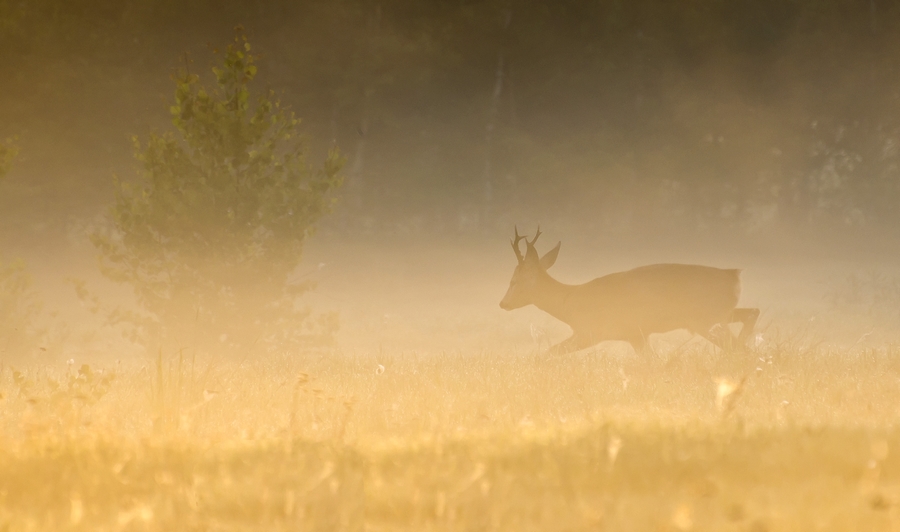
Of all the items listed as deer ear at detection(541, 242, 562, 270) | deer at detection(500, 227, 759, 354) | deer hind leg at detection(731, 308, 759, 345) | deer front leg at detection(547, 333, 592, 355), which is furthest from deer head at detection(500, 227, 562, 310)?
deer hind leg at detection(731, 308, 759, 345)

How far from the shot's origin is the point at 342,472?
3561 mm

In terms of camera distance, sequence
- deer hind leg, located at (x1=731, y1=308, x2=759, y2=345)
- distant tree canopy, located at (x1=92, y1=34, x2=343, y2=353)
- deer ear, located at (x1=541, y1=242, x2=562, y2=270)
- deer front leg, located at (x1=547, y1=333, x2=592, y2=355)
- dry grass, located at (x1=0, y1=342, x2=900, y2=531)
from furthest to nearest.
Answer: deer ear, located at (x1=541, y1=242, x2=562, y2=270)
deer hind leg, located at (x1=731, y1=308, x2=759, y2=345)
distant tree canopy, located at (x1=92, y1=34, x2=343, y2=353)
deer front leg, located at (x1=547, y1=333, x2=592, y2=355)
dry grass, located at (x1=0, y1=342, x2=900, y2=531)

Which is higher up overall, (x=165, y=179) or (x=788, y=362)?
(x=165, y=179)

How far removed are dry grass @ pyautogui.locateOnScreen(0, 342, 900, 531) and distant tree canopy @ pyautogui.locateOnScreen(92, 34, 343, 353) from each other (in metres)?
4.61

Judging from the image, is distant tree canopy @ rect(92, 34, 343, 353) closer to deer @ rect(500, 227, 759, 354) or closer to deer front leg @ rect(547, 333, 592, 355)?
deer @ rect(500, 227, 759, 354)

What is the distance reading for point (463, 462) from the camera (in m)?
3.65

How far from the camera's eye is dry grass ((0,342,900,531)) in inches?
111

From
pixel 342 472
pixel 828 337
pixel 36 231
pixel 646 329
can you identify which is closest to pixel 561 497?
pixel 342 472

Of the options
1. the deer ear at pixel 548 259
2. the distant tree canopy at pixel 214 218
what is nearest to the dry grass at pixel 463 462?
the distant tree canopy at pixel 214 218

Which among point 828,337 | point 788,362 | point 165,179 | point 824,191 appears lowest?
point 788,362

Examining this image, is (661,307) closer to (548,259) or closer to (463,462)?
(548,259)

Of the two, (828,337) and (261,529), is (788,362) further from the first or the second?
(828,337)

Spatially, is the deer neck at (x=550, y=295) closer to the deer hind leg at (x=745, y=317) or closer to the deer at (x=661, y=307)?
the deer at (x=661, y=307)

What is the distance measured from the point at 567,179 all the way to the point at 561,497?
955 inches
